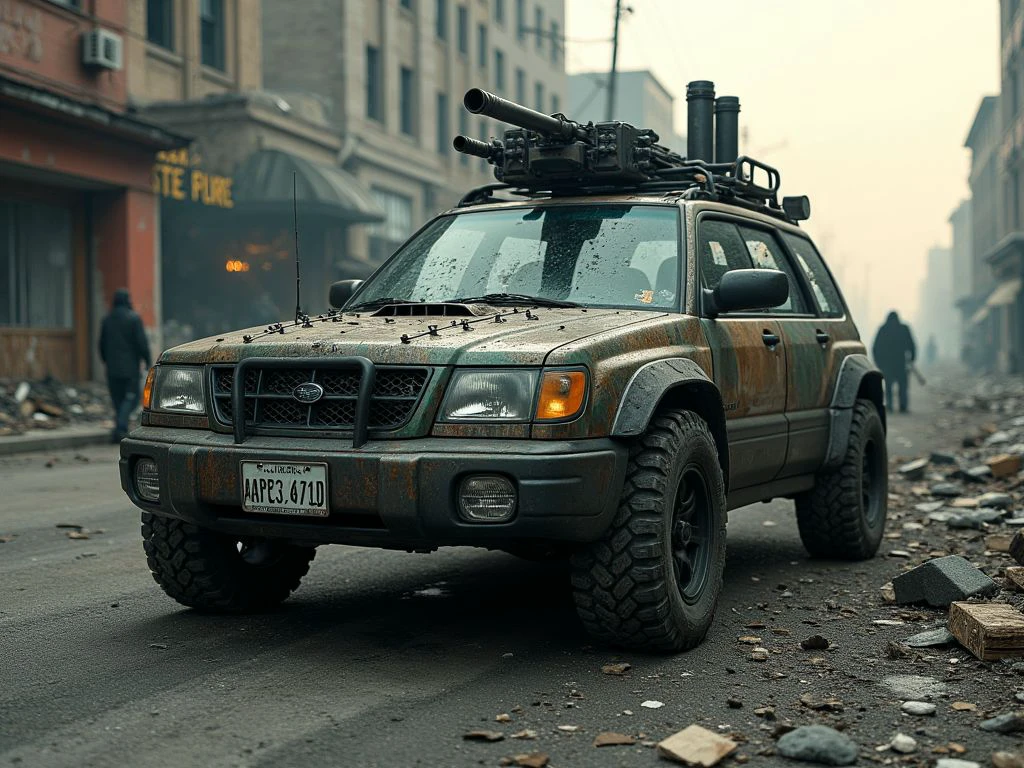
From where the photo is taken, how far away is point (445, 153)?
38625 mm

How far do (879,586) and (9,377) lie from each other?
15238 mm

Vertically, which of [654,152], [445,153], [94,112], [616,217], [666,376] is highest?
[445,153]

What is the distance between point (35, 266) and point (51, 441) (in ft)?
18.7

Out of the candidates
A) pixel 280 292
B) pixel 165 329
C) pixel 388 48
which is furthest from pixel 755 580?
pixel 388 48

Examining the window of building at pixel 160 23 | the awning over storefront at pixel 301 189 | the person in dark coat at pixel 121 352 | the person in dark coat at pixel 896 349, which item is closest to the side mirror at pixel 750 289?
the person in dark coat at pixel 121 352

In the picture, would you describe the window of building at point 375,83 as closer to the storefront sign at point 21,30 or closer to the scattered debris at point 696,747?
the storefront sign at point 21,30

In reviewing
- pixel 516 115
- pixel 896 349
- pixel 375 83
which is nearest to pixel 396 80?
pixel 375 83

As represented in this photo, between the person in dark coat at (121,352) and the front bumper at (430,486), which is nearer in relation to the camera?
the front bumper at (430,486)

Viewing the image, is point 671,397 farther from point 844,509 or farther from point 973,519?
point 973,519

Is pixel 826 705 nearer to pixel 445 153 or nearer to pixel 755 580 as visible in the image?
pixel 755 580

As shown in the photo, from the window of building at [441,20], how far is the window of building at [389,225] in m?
6.49

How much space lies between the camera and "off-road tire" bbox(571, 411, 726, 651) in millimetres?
4316

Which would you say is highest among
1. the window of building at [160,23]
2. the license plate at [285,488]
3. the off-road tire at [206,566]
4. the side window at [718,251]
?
the window of building at [160,23]

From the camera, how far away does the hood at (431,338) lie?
4.24 metres
